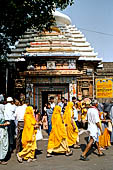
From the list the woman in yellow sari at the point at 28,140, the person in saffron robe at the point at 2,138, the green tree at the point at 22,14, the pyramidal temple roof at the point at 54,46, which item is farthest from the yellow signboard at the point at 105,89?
the person in saffron robe at the point at 2,138

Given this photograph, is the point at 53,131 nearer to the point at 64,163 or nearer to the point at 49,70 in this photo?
the point at 64,163

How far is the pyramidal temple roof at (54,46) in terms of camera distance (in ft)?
55.3

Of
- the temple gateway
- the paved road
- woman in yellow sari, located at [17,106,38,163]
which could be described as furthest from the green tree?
the paved road

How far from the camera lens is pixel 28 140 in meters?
6.78

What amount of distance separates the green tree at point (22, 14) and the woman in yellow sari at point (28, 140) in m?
4.84

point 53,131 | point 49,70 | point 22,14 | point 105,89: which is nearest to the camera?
point 53,131

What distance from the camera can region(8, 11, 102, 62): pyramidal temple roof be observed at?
55.3ft

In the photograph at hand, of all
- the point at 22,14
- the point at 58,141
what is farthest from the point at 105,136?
the point at 22,14

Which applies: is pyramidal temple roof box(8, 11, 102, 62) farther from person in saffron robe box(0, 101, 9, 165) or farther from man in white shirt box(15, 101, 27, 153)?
person in saffron robe box(0, 101, 9, 165)

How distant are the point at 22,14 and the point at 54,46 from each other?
693 cm

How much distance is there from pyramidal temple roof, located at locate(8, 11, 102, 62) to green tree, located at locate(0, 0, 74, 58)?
4282mm

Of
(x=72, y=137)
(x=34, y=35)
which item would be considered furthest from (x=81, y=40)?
(x=72, y=137)

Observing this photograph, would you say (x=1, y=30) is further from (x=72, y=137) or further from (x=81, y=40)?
(x=81, y=40)

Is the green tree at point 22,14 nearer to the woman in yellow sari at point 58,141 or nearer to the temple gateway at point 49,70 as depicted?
the temple gateway at point 49,70
